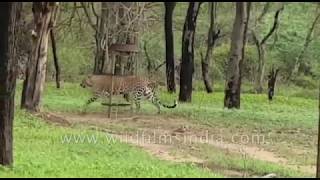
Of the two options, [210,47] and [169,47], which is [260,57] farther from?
[169,47]

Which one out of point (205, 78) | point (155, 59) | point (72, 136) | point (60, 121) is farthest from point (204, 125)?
point (155, 59)

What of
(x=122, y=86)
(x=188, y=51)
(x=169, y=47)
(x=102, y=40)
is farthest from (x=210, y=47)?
(x=122, y=86)

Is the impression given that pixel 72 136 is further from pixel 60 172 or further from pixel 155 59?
pixel 155 59

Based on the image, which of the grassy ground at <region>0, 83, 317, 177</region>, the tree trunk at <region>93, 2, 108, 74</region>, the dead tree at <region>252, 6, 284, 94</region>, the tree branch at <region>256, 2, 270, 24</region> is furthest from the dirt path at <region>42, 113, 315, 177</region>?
the tree branch at <region>256, 2, 270, 24</region>

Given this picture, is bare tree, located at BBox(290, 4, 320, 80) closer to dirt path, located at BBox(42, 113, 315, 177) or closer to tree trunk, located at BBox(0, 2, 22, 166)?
dirt path, located at BBox(42, 113, 315, 177)

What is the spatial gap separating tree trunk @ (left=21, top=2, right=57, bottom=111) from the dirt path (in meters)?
0.58

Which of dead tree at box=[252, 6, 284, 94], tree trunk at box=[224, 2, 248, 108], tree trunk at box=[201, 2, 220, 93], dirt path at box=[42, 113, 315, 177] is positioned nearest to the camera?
dirt path at box=[42, 113, 315, 177]

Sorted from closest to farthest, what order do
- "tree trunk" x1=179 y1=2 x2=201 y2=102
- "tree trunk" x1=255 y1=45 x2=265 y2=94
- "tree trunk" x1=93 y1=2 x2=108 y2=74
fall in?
1. "tree trunk" x1=179 y1=2 x2=201 y2=102
2. "tree trunk" x1=93 y1=2 x2=108 y2=74
3. "tree trunk" x1=255 y1=45 x2=265 y2=94

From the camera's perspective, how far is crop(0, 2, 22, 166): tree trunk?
7.61 metres

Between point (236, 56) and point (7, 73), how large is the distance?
1157cm

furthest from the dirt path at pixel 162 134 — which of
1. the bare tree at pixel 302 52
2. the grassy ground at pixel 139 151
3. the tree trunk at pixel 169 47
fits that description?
the bare tree at pixel 302 52

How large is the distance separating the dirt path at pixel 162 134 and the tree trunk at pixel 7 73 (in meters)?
2.84

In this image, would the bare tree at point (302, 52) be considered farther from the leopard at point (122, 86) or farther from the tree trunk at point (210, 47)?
the leopard at point (122, 86)

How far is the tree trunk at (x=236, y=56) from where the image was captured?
18.7 meters
